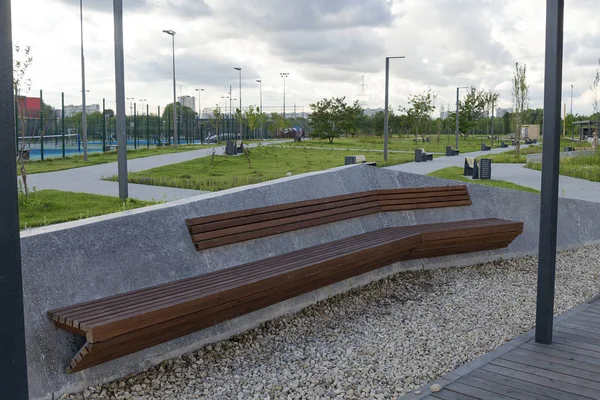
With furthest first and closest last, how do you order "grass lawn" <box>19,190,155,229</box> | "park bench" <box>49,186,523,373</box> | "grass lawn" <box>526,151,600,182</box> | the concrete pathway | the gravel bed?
"grass lawn" <box>526,151,600,182</box>, the concrete pathway, "grass lawn" <box>19,190,155,229</box>, the gravel bed, "park bench" <box>49,186,523,373</box>

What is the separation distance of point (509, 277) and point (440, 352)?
111 inches

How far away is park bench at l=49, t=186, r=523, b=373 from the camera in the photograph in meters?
3.83

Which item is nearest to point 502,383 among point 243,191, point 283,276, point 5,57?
point 283,276

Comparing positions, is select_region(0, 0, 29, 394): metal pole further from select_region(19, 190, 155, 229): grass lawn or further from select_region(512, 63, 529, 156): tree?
select_region(512, 63, 529, 156): tree

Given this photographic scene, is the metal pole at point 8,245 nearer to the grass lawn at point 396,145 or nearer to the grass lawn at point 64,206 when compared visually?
the grass lawn at point 64,206

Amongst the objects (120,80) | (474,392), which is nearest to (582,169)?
(120,80)

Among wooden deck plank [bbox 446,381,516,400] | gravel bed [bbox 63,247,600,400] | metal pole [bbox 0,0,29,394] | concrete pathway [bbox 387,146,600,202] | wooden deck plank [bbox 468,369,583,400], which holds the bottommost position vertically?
gravel bed [bbox 63,247,600,400]

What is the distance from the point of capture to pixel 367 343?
4887 mm

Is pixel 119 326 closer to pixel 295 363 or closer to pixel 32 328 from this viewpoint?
pixel 32 328

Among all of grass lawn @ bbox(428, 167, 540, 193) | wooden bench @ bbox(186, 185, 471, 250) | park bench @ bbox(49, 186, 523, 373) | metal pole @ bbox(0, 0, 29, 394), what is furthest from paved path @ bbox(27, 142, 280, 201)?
metal pole @ bbox(0, 0, 29, 394)

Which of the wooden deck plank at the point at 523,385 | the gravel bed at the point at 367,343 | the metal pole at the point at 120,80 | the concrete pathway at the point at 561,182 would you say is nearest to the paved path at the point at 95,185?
the metal pole at the point at 120,80

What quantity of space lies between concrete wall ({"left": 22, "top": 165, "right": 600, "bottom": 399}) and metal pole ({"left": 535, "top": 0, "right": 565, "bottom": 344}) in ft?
7.03

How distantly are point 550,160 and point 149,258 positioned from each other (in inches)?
122

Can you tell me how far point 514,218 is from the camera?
8.48 metres
